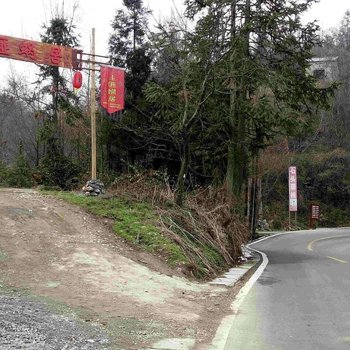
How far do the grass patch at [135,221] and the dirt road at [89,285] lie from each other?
359mm

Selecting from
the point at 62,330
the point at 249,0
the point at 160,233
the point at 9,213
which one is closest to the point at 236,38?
the point at 249,0

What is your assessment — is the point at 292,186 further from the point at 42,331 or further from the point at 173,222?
the point at 42,331

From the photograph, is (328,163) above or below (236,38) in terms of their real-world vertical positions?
below

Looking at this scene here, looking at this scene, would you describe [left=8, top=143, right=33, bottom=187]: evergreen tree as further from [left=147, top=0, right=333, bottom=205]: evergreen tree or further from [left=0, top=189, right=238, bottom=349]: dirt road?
[left=0, top=189, right=238, bottom=349]: dirt road

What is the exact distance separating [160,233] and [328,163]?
3900 centimetres

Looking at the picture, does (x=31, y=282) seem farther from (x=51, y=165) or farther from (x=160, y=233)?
(x=51, y=165)

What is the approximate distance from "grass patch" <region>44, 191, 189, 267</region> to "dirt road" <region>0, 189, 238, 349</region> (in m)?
0.36

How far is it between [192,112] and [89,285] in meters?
11.3

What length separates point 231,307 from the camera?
29.5 ft

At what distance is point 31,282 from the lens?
354 inches

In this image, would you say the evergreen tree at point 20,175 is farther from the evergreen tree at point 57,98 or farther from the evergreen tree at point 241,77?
the evergreen tree at point 241,77

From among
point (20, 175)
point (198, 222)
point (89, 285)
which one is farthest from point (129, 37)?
point (89, 285)

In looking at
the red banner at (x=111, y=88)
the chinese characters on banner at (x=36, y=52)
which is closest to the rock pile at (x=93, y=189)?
the red banner at (x=111, y=88)

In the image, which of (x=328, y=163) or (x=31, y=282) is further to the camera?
(x=328, y=163)
